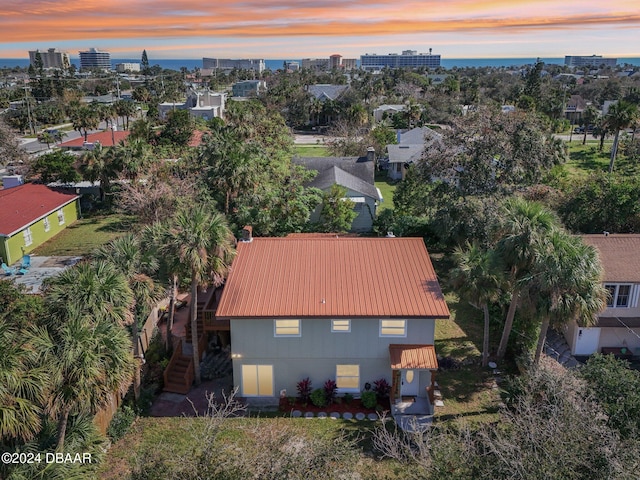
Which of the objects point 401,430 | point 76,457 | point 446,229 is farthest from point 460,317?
point 76,457

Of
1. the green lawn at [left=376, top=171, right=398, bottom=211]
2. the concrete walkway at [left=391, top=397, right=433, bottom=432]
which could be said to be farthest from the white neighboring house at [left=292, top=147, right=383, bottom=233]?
the concrete walkway at [left=391, top=397, right=433, bottom=432]

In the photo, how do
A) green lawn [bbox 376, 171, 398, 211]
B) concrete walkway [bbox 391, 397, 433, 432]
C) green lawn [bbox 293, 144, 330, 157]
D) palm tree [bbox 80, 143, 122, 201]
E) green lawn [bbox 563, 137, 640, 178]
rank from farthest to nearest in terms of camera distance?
green lawn [bbox 293, 144, 330, 157] → green lawn [bbox 563, 137, 640, 178] → green lawn [bbox 376, 171, 398, 211] → palm tree [bbox 80, 143, 122, 201] → concrete walkway [bbox 391, 397, 433, 432]

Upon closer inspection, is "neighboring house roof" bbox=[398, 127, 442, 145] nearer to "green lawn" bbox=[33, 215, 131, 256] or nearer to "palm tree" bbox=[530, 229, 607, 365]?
"green lawn" bbox=[33, 215, 131, 256]

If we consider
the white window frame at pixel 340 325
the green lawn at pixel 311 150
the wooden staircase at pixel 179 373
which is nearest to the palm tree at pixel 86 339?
the wooden staircase at pixel 179 373

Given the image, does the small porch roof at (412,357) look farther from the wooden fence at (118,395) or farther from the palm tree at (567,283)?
the wooden fence at (118,395)

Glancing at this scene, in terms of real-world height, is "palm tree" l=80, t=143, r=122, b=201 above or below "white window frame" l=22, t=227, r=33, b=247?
above

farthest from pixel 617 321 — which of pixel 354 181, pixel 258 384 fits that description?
pixel 354 181

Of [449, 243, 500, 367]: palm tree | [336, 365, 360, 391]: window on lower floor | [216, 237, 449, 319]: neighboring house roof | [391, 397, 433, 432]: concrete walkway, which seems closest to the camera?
[391, 397, 433, 432]: concrete walkway

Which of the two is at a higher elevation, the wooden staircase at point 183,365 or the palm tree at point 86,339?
the palm tree at point 86,339
